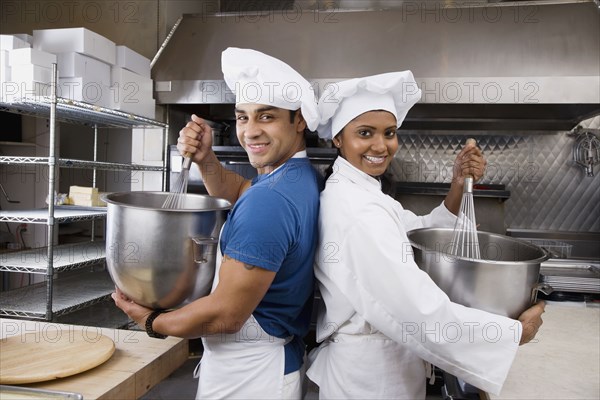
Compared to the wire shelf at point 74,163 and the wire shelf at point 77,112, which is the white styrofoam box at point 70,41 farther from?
the wire shelf at point 74,163

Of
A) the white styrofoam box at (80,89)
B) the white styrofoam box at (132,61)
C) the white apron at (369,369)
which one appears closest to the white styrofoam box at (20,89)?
the white styrofoam box at (80,89)

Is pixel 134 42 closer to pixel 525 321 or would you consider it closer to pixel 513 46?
pixel 513 46

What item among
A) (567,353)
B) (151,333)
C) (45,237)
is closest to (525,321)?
(567,353)

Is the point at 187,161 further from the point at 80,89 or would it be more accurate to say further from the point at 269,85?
the point at 80,89

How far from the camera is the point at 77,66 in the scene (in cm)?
238

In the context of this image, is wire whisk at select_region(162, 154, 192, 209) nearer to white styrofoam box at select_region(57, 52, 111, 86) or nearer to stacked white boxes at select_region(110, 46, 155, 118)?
white styrofoam box at select_region(57, 52, 111, 86)

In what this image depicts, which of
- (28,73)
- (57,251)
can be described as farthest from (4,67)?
(57,251)

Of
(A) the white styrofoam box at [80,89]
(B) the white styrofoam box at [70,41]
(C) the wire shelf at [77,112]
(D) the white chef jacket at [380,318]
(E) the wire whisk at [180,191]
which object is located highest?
(B) the white styrofoam box at [70,41]

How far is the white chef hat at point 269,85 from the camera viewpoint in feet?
3.42

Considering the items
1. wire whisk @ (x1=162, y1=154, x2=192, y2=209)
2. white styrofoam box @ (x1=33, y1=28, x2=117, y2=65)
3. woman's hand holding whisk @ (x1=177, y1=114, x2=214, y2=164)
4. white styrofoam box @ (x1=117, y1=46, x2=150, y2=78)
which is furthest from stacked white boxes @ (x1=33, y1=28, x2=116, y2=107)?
wire whisk @ (x1=162, y1=154, x2=192, y2=209)

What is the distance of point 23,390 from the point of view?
0.85 meters

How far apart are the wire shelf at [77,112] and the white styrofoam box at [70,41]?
0.32 m

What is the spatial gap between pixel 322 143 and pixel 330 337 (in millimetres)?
2530

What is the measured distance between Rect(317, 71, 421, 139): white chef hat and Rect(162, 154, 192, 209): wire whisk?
0.38 m
